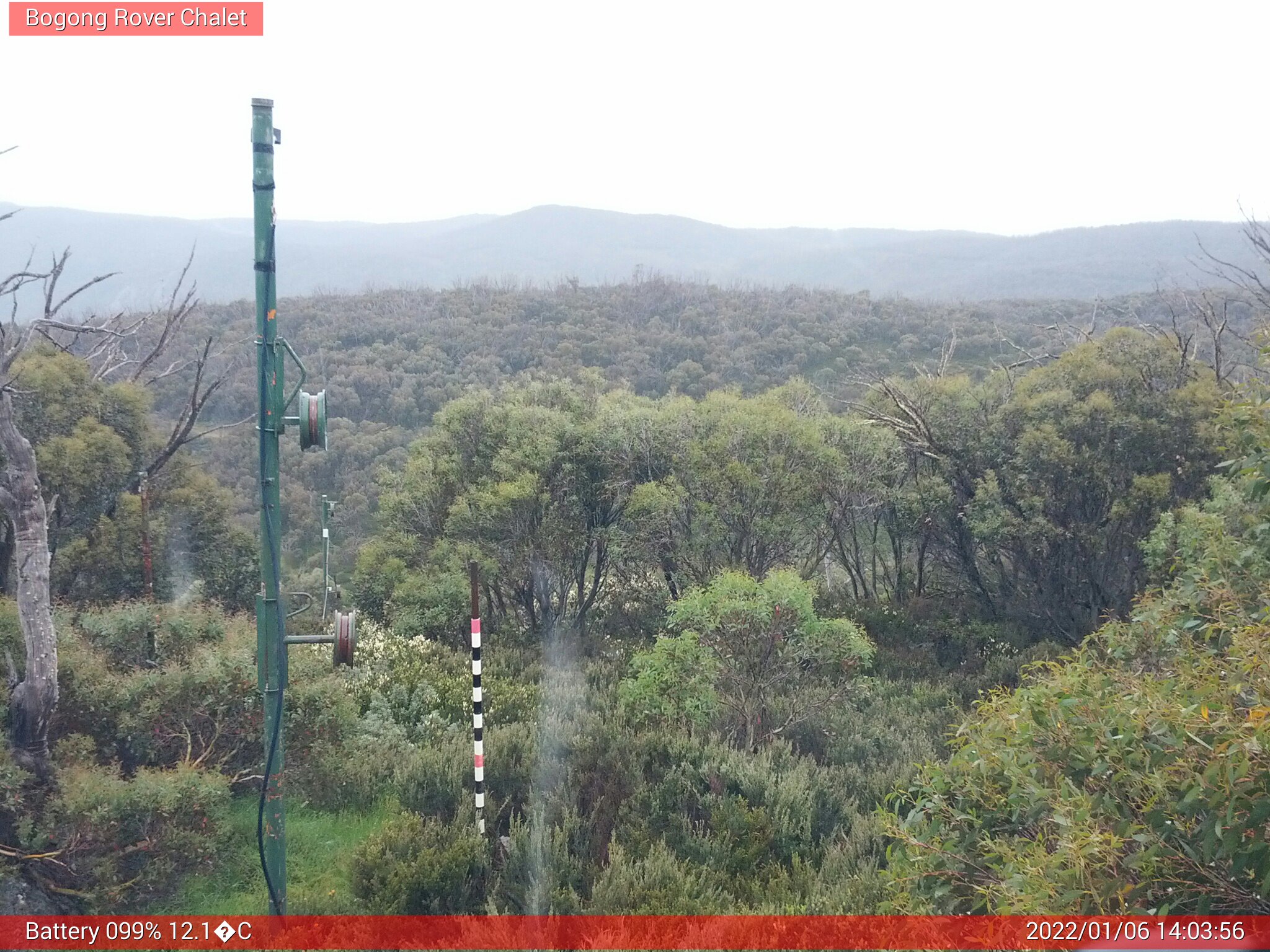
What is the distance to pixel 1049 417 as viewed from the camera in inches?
529

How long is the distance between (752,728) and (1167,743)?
20.5 feet

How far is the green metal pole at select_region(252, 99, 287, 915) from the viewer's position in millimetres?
4738

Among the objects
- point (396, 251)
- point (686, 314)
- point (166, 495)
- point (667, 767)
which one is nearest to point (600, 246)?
point (396, 251)

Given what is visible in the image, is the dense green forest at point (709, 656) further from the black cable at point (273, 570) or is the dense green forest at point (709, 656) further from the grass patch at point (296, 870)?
the black cable at point (273, 570)

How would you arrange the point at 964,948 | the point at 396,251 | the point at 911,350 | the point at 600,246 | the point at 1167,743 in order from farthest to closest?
the point at 600,246
the point at 396,251
the point at 911,350
the point at 964,948
the point at 1167,743

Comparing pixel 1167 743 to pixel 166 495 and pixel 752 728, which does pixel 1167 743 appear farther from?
pixel 166 495

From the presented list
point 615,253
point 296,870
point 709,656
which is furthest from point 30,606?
point 615,253

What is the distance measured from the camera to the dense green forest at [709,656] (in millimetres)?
3648

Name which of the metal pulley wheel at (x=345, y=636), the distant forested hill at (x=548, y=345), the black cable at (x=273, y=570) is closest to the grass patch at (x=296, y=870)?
the black cable at (x=273, y=570)

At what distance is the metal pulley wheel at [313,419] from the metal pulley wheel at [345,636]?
993 millimetres
